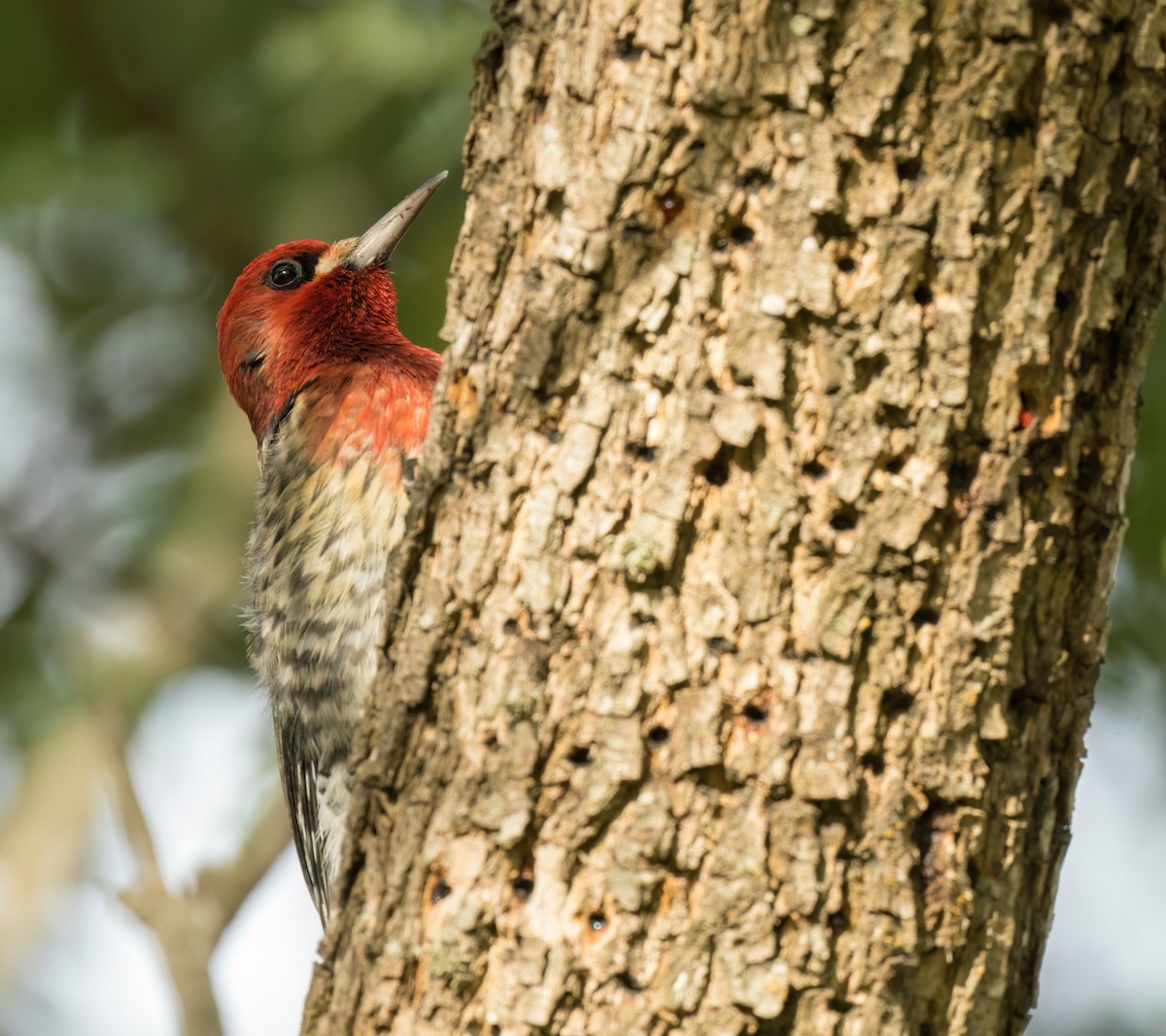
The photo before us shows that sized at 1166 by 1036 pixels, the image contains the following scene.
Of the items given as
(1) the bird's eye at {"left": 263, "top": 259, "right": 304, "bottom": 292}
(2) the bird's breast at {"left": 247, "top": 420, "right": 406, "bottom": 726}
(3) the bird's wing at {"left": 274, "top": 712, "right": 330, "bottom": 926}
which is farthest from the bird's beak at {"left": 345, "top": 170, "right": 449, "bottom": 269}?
(3) the bird's wing at {"left": 274, "top": 712, "right": 330, "bottom": 926}

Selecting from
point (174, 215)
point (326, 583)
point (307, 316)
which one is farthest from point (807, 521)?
point (174, 215)

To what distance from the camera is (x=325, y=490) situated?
3723 mm

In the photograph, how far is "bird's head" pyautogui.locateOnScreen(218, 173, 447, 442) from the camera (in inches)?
166

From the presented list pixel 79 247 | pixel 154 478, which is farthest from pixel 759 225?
pixel 79 247

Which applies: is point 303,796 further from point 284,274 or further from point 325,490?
point 284,274

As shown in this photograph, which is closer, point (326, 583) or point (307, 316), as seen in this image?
point (326, 583)

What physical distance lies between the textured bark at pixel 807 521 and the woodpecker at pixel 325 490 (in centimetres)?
164

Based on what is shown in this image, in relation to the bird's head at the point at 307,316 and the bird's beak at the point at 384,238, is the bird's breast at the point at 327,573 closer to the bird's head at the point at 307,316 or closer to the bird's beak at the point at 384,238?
the bird's head at the point at 307,316

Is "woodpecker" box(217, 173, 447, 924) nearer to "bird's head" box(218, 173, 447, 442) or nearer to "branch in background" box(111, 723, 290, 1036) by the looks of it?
"bird's head" box(218, 173, 447, 442)

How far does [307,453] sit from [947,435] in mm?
2327

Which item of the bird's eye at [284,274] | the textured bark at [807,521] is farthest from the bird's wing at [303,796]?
the textured bark at [807,521]

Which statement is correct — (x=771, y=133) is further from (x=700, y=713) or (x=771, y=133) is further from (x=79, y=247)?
(x=79, y=247)

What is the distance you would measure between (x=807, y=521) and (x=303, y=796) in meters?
2.56

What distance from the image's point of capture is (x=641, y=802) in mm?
1838
